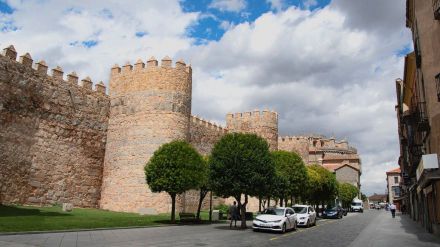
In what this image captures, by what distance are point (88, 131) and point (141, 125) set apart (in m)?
4.04

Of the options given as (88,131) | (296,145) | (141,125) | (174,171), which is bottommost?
(174,171)

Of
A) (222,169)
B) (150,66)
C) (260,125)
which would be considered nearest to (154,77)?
(150,66)

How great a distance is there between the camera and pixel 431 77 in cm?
1725

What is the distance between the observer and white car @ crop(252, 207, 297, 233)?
61.3 ft

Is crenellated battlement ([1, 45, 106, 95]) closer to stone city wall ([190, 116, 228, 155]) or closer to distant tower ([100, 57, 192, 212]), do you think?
distant tower ([100, 57, 192, 212])

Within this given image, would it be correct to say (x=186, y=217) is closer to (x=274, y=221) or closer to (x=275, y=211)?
(x=275, y=211)

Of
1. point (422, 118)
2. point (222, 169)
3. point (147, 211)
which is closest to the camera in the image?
point (422, 118)

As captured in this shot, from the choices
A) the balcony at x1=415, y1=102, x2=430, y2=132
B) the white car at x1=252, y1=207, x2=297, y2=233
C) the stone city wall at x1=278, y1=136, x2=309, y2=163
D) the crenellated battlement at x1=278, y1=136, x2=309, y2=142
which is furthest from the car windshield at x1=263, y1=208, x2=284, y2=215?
the crenellated battlement at x1=278, y1=136, x2=309, y2=142

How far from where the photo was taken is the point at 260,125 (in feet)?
144

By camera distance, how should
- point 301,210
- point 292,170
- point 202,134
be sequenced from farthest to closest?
point 202,134 → point 292,170 → point 301,210

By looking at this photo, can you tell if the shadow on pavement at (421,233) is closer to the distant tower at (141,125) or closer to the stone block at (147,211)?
the distant tower at (141,125)

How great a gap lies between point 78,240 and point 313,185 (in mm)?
29901

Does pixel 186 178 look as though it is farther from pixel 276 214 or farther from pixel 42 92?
pixel 42 92

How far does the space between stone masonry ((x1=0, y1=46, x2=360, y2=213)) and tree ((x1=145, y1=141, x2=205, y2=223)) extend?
6.49 metres
